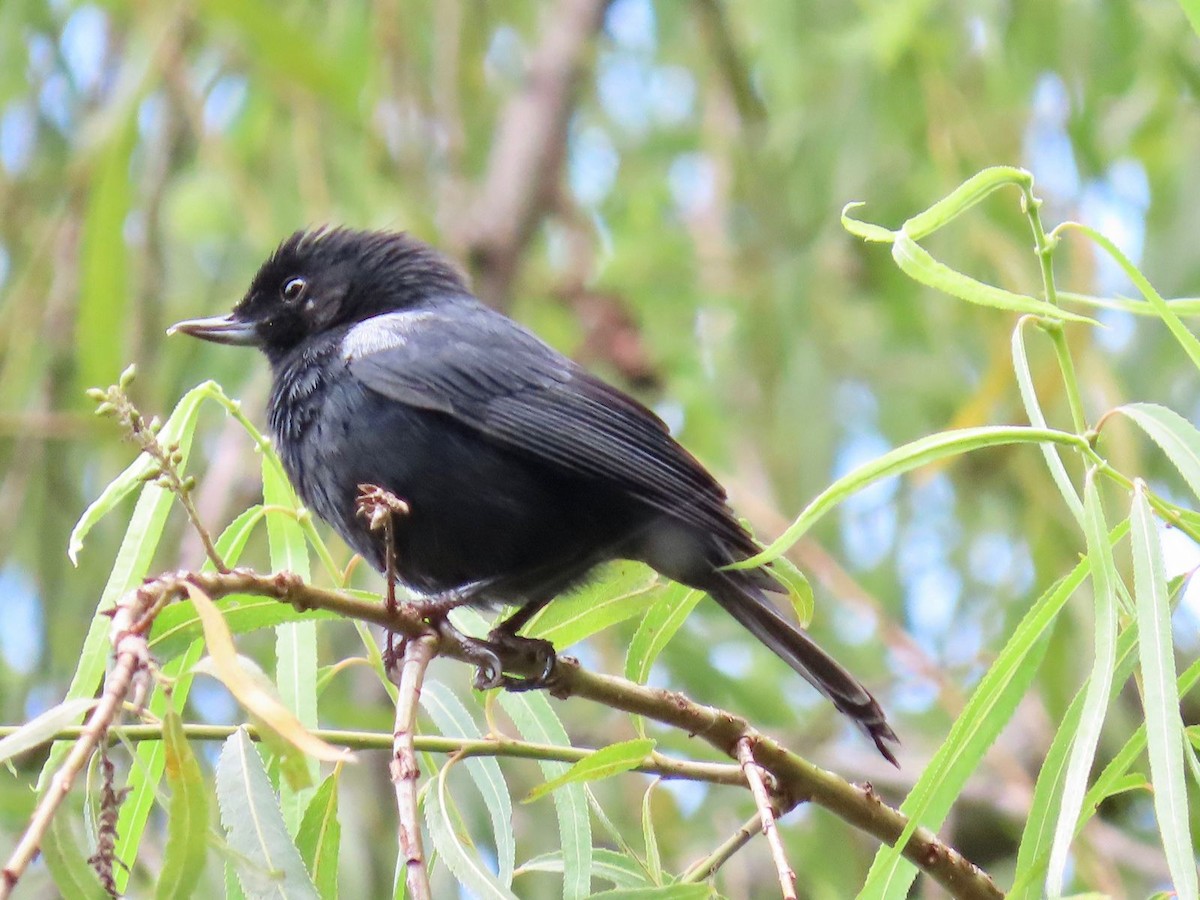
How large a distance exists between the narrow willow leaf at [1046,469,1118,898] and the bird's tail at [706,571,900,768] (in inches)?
49.4

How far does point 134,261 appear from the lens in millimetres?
4945

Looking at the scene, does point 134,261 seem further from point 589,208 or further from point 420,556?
point 589,208

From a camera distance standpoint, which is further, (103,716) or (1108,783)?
(1108,783)

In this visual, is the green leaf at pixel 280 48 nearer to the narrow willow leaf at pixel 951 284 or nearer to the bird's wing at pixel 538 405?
the bird's wing at pixel 538 405

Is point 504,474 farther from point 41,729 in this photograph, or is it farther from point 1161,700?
point 1161,700

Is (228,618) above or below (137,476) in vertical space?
below

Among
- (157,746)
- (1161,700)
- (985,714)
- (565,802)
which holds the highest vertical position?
(1161,700)

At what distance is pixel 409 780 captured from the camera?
1.81 metres

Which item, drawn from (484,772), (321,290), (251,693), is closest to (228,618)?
(484,772)

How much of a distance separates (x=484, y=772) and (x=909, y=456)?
0.97m

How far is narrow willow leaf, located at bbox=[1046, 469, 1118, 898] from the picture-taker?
70.1 inches

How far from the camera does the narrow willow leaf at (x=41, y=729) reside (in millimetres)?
1785

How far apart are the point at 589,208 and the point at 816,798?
458 cm

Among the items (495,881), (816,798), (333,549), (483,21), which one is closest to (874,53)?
(483,21)
